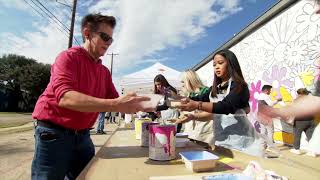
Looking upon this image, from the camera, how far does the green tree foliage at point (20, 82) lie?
144ft

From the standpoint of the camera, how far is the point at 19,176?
199 inches

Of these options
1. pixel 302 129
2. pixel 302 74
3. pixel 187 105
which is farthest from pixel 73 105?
pixel 302 74

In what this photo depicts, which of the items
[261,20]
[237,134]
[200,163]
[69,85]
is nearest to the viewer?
[200,163]

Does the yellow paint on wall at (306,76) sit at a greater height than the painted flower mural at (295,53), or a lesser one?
lesser

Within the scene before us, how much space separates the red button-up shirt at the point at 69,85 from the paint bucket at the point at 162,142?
0.53 metres

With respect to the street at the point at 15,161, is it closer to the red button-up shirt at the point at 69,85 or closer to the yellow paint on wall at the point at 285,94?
the red button-up shirt at the point at 69,85

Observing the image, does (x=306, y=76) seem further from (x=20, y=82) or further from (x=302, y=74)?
(x=20, y=82)

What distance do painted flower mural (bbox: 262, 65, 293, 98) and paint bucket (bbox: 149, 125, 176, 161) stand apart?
639 centimetres

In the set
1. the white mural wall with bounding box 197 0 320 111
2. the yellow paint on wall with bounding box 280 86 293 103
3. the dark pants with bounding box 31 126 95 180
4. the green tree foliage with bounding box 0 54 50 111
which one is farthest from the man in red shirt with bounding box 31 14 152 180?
the green tree foliage with bounding box 0 54 50 111

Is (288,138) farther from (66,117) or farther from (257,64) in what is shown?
(66,117)

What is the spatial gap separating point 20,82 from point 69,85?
46697 millimetres

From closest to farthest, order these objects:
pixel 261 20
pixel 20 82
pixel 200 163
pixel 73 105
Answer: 1. pixel 200 163
2. pixel 73 105
3. pixel 261 20
4. pixel 20 82

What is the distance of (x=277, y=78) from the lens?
8000 mm

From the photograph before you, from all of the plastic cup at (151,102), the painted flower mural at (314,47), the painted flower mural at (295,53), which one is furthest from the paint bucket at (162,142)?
the painted flower mural at (295,53)
